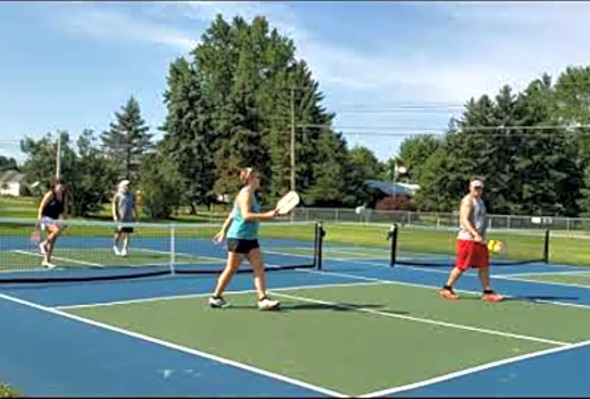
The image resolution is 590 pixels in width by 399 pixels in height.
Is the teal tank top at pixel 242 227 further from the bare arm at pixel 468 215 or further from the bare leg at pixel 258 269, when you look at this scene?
the bare arm at pixel 468 215

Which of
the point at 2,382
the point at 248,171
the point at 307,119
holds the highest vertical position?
the point at 307,119

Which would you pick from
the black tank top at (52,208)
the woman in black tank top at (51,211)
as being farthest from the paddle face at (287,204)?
the black tank top at (52,208)

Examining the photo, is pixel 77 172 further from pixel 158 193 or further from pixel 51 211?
pixel 51 211

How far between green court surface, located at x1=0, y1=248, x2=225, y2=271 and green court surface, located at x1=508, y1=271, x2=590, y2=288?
6.16 m

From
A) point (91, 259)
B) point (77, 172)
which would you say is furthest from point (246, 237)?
point (77, 172)

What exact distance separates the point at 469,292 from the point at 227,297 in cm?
402

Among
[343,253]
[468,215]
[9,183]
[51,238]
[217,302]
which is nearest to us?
[217,302]

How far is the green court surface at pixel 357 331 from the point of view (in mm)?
7055

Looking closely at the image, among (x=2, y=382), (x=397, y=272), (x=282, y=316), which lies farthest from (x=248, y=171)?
(x=397, y=272)

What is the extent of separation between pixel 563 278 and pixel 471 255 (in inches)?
242

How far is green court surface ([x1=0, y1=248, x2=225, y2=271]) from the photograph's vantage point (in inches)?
637

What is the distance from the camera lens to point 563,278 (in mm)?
17500

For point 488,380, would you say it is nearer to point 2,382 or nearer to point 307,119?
point 2,382

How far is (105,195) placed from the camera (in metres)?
50.0
